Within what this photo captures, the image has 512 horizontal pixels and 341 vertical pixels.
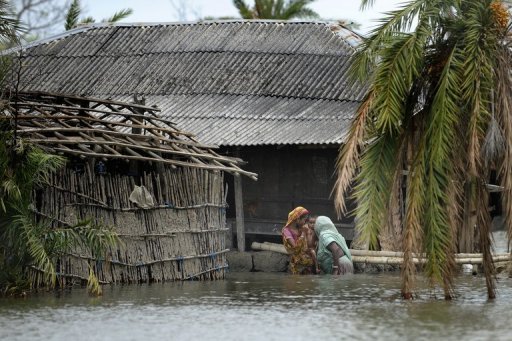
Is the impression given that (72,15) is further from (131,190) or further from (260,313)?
(260,313)

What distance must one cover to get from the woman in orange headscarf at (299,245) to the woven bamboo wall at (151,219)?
1.39m

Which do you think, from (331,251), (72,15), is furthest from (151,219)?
(72,15)

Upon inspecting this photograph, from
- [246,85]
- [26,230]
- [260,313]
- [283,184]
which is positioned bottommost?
[260,313]

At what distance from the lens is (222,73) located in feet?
82.9

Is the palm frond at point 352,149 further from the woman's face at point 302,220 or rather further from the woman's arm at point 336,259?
the woman's face at point 302,220

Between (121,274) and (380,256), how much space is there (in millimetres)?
5018

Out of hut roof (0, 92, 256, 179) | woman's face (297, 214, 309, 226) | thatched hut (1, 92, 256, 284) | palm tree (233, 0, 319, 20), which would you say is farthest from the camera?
palm tree (233, 0, 319, 20)

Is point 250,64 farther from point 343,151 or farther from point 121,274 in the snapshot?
point 343,151

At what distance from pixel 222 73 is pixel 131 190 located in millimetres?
8130

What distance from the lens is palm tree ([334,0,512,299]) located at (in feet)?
46.2

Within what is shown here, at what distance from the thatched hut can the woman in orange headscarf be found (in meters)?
1.42

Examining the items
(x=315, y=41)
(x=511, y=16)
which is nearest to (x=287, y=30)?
(x=315, y=41)

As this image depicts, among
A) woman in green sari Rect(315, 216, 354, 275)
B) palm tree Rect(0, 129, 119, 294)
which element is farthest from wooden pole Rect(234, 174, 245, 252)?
palm tree Rect(0, 129, 119, 294)

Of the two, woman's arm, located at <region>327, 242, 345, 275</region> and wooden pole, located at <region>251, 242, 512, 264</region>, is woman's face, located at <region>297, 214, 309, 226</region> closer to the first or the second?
woman's arm, located at <region>327, 242, 345, 275</region>
